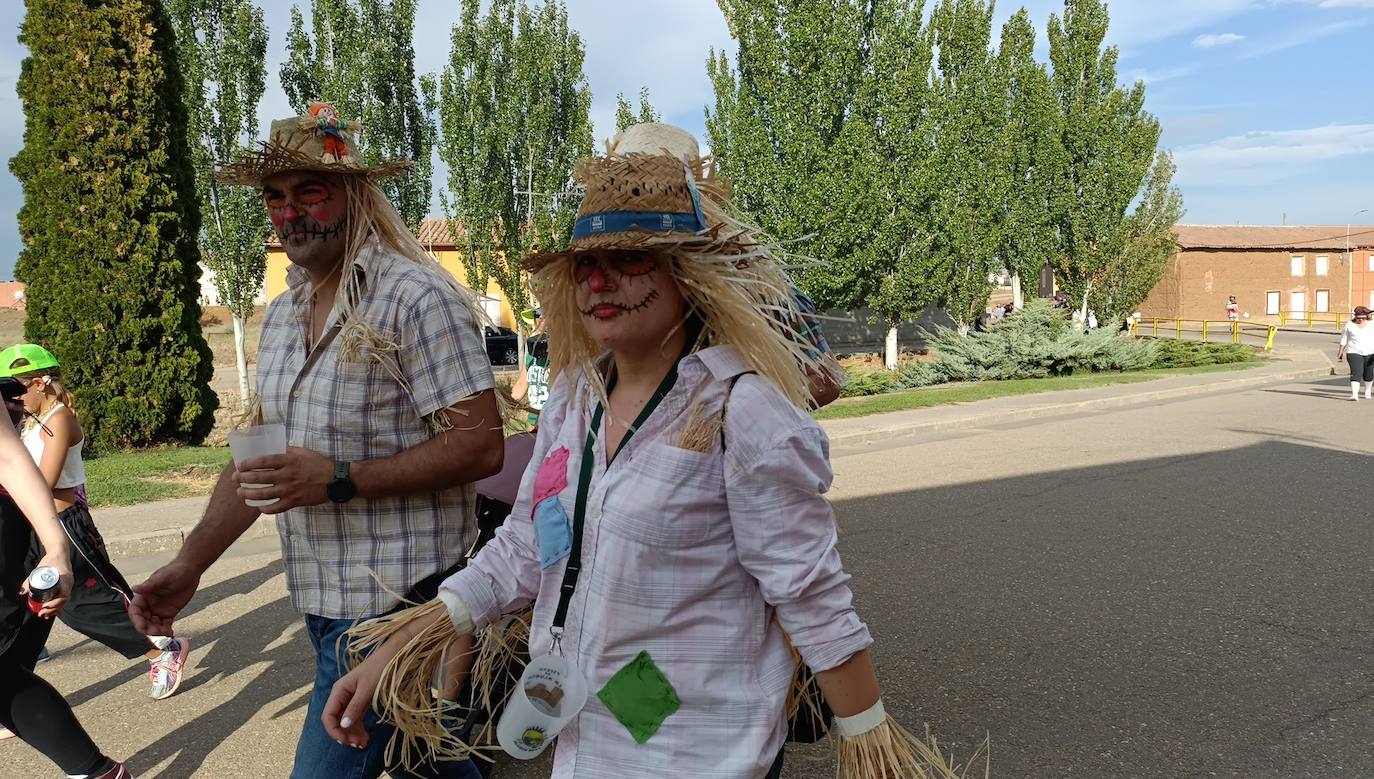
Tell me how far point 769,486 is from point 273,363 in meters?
1.49

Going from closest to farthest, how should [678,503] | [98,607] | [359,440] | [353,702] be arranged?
[678,503] → [353,702] → [359,440] → [98,607]

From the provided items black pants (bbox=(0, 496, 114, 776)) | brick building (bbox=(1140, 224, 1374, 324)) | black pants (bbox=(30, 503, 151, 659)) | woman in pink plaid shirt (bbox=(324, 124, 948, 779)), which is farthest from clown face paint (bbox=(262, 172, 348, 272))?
brick building (bbox=(1140, 224, 1374, 324))

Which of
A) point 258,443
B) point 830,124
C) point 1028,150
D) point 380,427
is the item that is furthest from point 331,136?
point 1028,150

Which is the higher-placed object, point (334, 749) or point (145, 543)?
point (334, 749)

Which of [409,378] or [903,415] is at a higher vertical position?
[409,378]

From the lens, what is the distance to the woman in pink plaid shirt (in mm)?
1648

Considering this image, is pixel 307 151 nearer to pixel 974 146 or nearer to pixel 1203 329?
pixel 974 146

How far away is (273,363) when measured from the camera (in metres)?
2.55

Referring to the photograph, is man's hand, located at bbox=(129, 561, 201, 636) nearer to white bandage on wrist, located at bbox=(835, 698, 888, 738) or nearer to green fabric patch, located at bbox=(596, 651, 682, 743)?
green fabric patch, located at bbox=(596, 651, 682, 743)

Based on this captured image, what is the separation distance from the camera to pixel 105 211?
41.4ft

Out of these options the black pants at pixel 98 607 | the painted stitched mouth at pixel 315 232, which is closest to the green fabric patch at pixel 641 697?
the painted stitched mouth at pixel 315 232

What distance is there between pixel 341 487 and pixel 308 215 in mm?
718

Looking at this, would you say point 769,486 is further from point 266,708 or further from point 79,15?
point 79,15

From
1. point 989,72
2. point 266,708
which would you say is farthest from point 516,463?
point 989,72
